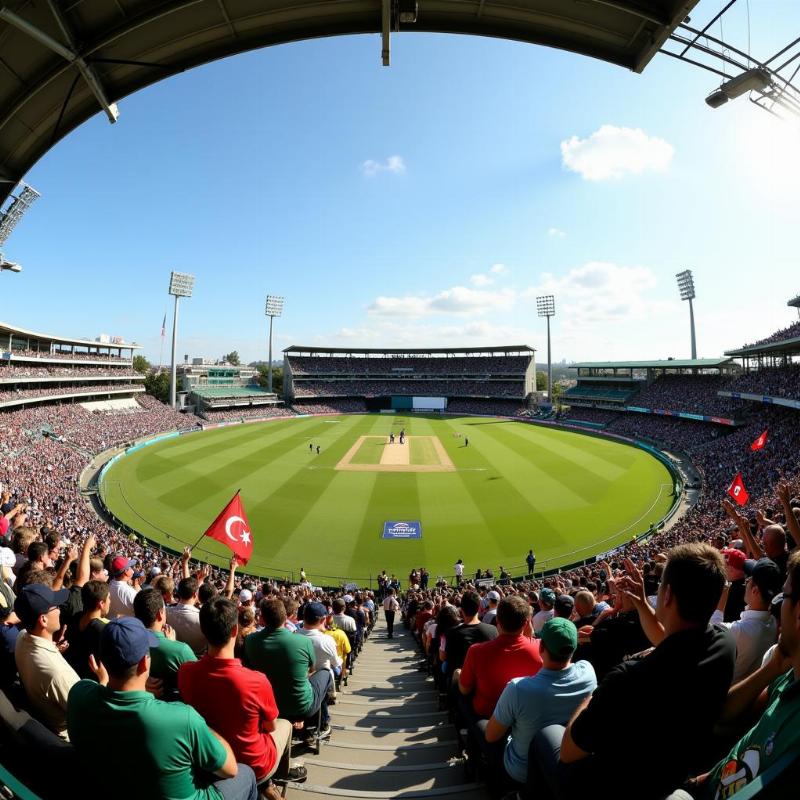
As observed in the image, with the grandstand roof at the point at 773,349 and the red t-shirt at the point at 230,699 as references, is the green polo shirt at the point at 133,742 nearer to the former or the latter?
the red t-shirt at the point at 230,699

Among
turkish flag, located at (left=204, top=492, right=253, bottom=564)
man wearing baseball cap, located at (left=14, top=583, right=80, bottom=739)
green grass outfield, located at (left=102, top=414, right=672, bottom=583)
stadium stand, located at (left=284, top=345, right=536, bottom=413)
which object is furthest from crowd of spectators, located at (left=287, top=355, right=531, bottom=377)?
man wearing baseball cap, located at (left=14, top=583, right=80, bottom=739)

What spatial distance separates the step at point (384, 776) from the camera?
419 centimetres

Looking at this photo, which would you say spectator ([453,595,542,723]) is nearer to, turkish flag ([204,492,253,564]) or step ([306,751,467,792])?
step ([306,751,467,792])

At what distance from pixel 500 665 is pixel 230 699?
2.14 m

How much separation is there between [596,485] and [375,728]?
31651 millimetres

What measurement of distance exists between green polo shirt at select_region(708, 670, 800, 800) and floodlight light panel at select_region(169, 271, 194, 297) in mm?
91554

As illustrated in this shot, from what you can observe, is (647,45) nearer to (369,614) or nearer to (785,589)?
(785,589)

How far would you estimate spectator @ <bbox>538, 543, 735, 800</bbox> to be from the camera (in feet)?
6.38

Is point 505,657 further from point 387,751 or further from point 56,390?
point 56,390

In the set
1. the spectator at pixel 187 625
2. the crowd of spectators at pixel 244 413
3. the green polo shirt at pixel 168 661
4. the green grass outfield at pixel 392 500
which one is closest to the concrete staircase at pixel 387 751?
the green polo shirt at pixel 168 661

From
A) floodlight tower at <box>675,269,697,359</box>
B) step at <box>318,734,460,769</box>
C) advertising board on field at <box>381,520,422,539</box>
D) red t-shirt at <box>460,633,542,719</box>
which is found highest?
floodlight tower at <box>675,269,697,359</box>

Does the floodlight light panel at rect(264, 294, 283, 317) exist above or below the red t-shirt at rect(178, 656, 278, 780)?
above

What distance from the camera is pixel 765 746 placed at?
5.67ft

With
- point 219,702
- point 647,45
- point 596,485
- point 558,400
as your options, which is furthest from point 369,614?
point 558,400
